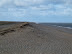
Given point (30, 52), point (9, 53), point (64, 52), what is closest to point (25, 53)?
point (30, 52)

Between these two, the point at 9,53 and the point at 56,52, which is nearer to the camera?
the point at 9,53

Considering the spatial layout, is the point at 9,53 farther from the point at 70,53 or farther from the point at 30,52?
the point at 70,53

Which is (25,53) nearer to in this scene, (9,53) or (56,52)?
(9,53)

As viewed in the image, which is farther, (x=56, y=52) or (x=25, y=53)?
(x=56, y=52)

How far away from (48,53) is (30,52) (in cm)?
130

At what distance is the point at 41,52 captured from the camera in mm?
9281

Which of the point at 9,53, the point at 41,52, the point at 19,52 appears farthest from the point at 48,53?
the point at 9,53

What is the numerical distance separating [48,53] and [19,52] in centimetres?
209

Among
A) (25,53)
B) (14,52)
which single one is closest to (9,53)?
(14,52)

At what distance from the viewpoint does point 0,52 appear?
8891 millimetres

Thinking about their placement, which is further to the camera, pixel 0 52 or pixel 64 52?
pixel 64 52

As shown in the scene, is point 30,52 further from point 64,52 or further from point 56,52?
point 64,52

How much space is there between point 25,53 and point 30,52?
44 centimetres

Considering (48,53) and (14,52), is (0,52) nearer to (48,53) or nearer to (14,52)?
(14,52)
